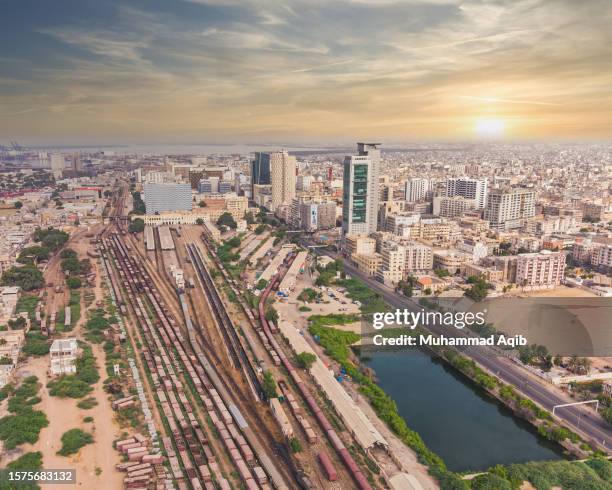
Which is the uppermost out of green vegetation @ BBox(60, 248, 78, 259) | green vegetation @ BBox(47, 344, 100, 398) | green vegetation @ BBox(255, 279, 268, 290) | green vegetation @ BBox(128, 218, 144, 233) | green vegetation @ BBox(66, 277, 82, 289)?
green vegetation @ BBox(128, 218, 144, 233)

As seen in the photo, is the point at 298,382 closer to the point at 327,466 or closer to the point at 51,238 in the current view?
the point at 327,466

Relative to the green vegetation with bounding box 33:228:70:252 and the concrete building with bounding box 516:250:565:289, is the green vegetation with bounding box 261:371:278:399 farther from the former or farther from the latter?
the green vegetation with bounding box 33:228:70:252

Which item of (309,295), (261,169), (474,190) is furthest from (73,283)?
(261,169)

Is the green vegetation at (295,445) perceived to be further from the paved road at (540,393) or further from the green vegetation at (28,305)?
the green vegetation at (28,305)

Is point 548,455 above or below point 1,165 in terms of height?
below

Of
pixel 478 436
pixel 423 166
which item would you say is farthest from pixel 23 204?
pixel 423 166

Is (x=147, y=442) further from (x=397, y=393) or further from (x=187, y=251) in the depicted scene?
(x=187, y=251)

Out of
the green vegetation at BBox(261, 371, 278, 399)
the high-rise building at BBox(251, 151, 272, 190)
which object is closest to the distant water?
the green vegetation at BBox(261, 371, 278, 399)

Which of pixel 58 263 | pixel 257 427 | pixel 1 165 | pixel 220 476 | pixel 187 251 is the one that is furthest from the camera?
pixel 1 165
